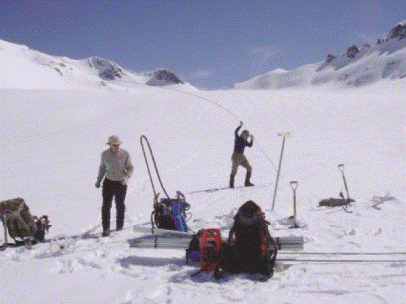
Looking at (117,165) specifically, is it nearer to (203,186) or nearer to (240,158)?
(240,158)

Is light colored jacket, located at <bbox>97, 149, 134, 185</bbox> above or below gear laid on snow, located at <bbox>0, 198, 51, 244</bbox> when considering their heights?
above

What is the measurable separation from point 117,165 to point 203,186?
5.93 metres

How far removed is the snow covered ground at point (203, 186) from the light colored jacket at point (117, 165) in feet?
3.31

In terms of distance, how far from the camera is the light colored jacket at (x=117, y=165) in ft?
28.1

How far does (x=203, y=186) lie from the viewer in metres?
14.3

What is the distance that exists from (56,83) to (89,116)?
502 feet

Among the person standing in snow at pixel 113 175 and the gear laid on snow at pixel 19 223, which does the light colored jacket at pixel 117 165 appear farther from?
the gear laid on snow at pixel 19 223

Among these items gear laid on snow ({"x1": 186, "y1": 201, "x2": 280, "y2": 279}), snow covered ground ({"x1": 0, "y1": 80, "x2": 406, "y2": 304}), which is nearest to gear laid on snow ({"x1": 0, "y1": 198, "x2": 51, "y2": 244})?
snow covered ground ({"x1": 0, "y1": 80, "x2": 406, "y2": 304})

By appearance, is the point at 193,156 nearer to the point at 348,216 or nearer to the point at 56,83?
the point at 348,216

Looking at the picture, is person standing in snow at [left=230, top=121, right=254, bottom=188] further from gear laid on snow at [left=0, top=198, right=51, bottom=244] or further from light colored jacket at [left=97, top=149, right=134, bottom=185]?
gear laid on snow at [left=0, top=198, right=51, bottom=244]

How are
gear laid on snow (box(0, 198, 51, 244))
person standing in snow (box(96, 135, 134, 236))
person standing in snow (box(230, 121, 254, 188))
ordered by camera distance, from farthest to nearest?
person standing in snow (box(230, 121, 254, 188))
person standing in snow (box(96, 135, 134, 236))
gear laid on snow (box(0, 198, 51, 244))

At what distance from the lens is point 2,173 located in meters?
19.2

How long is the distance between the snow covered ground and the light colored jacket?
3.31ft

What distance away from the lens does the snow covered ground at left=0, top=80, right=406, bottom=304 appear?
5848 millimetres
